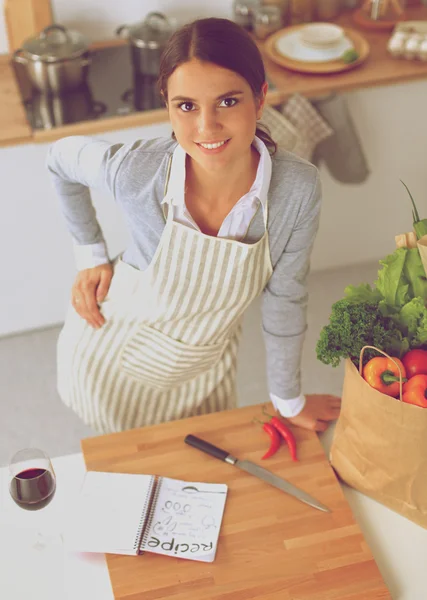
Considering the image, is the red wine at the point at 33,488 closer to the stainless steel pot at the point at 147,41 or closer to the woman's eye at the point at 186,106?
the woman's eye at the point at 186,106

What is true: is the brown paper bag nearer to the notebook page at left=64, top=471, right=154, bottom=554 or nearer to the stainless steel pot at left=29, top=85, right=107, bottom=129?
the notebook page at left=64, top=471, right=154, bottom=554

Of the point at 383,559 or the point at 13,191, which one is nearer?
the point at 383,559

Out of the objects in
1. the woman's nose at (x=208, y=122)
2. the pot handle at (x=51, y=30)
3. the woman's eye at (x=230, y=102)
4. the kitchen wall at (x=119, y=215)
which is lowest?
the kitchen wall at (x=119, y=215)

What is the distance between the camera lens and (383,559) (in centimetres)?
121

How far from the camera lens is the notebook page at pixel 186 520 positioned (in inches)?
47.1

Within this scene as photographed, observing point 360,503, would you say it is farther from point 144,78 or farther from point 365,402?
point 144,78

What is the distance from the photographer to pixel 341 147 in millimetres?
2582

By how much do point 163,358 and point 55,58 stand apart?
127 centimetres

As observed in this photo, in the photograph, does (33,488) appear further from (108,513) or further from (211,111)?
(211,111)

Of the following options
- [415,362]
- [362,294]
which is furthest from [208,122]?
[415,362]

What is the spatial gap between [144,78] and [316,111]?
59cm

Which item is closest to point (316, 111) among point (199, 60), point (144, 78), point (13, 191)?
point (144, 78)

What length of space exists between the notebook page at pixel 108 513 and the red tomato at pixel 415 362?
0.46 metres

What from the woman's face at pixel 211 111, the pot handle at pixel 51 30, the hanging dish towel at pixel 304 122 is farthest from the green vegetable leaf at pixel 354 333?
the pot handle at pixel 51 30
